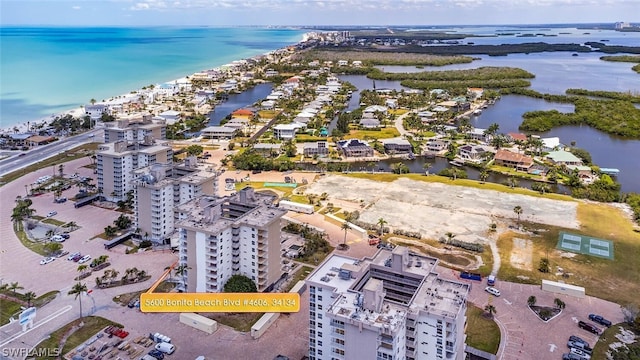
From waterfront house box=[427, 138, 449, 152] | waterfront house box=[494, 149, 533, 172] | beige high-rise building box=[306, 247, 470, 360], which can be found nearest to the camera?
beige high-rise building box=[306, 247, 470, 360]

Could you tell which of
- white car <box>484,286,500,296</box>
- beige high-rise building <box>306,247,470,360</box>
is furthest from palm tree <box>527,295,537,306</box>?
beige high-rise building <box>306,247,470,360</box>

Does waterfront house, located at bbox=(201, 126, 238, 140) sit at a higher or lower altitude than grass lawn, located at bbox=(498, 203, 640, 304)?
higher

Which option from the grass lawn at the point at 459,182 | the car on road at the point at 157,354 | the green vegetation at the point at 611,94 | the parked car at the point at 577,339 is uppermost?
the green vegetation at the point at 611,94

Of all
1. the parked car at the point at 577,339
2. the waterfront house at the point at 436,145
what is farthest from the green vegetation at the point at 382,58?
the parked car at the point at 577,339

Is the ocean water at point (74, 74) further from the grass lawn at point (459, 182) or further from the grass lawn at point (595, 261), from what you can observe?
the grass lawn at point (595, 261)

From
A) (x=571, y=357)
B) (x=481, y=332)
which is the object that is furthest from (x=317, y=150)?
(x=571, y=357)

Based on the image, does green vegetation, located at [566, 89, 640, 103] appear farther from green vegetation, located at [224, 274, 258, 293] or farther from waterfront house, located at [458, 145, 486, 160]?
green vegetation, located at [224, 274, 258, 293]
